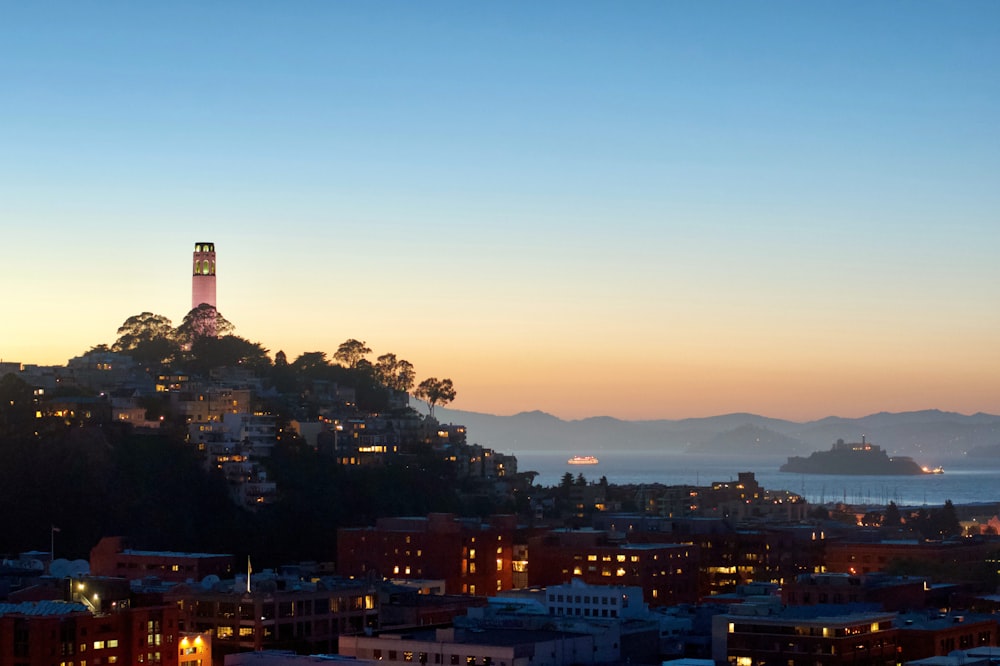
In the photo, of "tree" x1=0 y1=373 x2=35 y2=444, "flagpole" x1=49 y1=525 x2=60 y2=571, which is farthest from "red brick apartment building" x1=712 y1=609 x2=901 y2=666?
"tree" x1=0 y1=373 x2=35 y2=444

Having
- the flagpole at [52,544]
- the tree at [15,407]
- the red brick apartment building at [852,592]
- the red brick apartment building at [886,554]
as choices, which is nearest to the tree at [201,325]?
the tree at [15,407]

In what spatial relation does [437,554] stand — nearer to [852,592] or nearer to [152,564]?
[152,564]

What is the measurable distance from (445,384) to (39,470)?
4677 centimetres

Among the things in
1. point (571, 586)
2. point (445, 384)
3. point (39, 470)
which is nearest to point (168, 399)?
point (39, 470)

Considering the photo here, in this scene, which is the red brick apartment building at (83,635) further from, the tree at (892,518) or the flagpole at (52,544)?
the tree at (892,518)

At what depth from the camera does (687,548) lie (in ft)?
285

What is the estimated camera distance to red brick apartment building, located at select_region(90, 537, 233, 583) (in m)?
76.0

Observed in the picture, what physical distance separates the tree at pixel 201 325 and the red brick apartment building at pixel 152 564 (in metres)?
43.6

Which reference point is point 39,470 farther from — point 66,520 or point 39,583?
point 39,583

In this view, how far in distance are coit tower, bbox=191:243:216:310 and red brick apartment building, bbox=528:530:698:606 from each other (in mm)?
45495

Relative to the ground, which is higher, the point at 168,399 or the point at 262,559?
the point at 168,399

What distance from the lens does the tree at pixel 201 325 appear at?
406 ft

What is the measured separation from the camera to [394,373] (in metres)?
135

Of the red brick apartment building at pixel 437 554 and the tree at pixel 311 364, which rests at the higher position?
the tree at pixel 311 364
